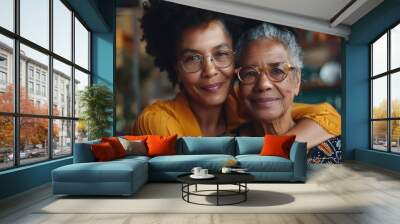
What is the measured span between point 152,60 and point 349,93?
4.82 metres

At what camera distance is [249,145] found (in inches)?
270

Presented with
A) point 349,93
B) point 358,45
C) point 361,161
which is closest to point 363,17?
point 358,45

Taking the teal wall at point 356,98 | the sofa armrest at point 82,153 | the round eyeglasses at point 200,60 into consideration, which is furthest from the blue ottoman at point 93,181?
the teal wall at point 356,98

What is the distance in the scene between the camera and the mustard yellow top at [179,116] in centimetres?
889

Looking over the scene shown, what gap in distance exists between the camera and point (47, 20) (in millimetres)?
6340

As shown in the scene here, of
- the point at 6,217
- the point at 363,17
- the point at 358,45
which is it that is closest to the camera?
the point at 6,217

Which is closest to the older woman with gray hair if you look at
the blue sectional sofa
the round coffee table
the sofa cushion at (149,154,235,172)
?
the blue sectional sofa

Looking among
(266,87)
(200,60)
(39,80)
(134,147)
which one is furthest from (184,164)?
(266,87)

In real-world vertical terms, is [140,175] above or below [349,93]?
below

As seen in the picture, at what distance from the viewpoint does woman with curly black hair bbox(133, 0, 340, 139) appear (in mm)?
8922

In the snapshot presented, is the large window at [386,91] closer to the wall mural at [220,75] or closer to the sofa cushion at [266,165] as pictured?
the wall mural at [220,75]

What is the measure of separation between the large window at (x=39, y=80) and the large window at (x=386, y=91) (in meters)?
6.51

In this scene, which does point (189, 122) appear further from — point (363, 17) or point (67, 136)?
point (363, 17)

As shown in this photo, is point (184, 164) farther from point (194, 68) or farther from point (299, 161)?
point (194, 68)
